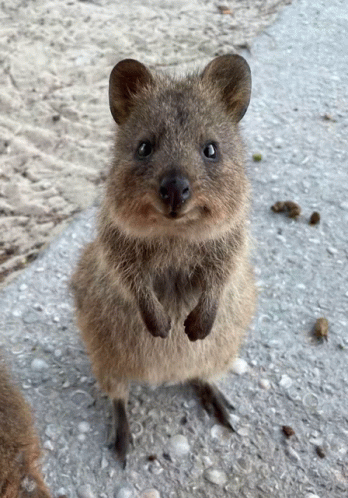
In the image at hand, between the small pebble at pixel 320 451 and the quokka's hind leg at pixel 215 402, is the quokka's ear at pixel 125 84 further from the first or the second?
the small pebble at pixel 320 451

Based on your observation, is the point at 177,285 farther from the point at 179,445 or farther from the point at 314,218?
the point at 314,218

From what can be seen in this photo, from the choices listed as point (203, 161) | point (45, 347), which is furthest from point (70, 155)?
point (203, 161)

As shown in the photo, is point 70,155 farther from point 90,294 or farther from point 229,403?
point 229,403

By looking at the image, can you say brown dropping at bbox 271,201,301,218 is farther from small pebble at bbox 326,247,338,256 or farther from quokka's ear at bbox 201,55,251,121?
quokka's ear at bbox 201,55,251,121

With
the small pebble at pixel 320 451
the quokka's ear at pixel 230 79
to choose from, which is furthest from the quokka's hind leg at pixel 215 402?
the quokka's ear at pixel 230 79

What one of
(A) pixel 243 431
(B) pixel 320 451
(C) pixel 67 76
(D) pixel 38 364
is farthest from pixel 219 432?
(C) pixel 67 76
